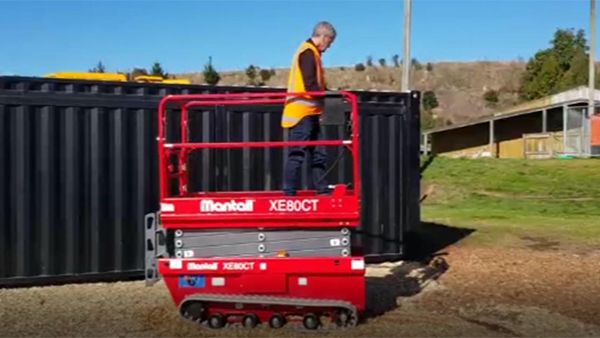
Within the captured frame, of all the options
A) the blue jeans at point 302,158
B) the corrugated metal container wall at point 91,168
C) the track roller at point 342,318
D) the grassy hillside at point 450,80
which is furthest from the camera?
the grassy hillside at point 450,80

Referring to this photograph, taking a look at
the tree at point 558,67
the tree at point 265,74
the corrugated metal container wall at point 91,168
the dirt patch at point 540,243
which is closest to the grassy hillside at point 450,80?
the tree at point 265,74

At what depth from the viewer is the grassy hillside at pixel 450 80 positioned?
335ft

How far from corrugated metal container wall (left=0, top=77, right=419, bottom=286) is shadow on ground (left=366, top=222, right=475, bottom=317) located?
1.38 metres

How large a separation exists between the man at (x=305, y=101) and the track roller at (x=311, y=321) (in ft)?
3.67

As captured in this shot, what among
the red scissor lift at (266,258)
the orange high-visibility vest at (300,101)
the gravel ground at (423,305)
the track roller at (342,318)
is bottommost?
the gravel ground at (423,305)

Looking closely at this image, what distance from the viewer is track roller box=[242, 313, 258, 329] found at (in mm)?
7277

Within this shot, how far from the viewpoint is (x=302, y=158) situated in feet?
25.8

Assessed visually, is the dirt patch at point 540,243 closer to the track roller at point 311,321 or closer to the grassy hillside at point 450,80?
the track roller at point 311,321

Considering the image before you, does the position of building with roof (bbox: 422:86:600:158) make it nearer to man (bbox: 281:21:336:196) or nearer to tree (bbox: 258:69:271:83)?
man (bbox: 281:21:336:196)

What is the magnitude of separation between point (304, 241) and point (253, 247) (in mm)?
439

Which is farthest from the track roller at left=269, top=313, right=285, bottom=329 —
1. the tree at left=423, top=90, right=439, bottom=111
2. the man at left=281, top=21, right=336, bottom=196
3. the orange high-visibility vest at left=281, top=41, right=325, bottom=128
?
the tree at left=423, top=90, right=439, bottom=111

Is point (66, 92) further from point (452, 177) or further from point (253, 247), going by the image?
point (452, 177)

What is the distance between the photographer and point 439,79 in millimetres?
112125

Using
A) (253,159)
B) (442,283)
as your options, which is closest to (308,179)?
(253,159)
